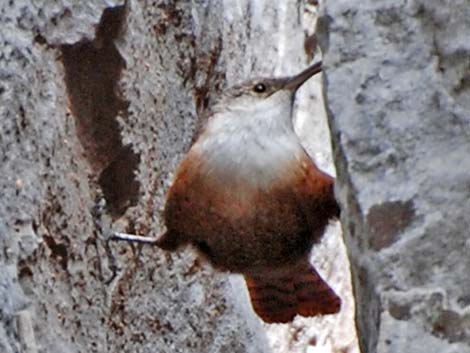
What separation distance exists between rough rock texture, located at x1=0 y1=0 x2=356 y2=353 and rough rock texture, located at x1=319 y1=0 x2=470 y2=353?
1.23 meters

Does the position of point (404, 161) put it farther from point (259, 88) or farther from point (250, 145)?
point (259, 88)

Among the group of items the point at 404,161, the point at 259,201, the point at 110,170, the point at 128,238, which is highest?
the point at 404,161

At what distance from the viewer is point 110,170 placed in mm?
4559

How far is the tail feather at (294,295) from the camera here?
4.20 meters

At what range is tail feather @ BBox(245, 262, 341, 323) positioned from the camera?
13.8 ft

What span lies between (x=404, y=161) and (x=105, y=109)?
1.80 metres

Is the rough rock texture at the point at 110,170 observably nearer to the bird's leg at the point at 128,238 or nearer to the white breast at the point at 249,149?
the bird's leg at the point at 128,238

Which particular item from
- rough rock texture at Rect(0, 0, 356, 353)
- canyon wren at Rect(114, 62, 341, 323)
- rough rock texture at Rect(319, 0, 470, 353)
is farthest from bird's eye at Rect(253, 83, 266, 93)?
rough rock texture at Rect(319, 0, 470, 353)

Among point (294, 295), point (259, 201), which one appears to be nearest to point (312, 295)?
point (294, 295)

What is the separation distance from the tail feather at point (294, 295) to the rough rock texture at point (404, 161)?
1.12 meters

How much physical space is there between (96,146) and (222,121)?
469 mm

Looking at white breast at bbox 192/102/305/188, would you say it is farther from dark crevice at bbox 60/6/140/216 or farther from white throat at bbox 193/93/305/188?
dark crevice at bbox 60/6/140/216

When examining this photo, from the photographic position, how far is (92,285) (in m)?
4.32

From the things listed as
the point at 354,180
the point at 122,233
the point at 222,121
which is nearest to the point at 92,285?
the point at 122,233
